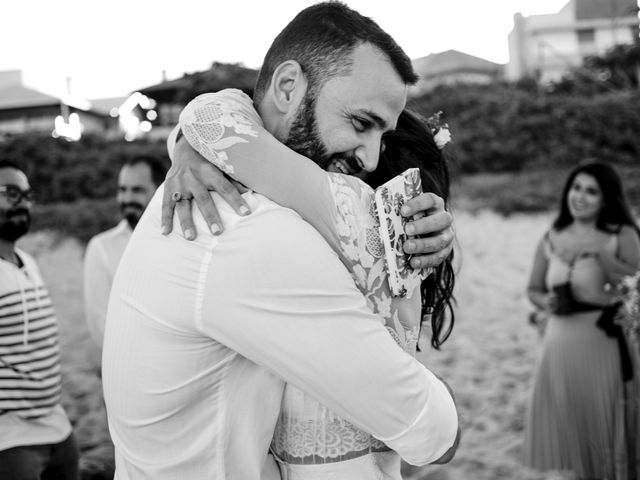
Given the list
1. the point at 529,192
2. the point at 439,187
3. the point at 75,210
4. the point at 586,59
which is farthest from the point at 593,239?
the point at 586,59

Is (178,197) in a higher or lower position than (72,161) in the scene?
higher

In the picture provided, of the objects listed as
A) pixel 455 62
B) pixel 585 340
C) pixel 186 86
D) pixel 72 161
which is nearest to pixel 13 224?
pixel 585 340

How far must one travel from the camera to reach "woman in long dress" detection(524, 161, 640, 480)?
444 centimetres

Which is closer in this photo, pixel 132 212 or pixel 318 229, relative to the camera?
pixel 318 229

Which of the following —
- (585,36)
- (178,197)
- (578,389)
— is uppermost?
(585,36)

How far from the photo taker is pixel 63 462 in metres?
3.05

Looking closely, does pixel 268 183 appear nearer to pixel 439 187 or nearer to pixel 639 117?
pixel 439 187

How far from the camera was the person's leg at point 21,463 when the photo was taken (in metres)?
2.71

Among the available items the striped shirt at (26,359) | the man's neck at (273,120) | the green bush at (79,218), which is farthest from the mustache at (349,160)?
the green bush at (79,218)

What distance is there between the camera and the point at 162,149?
32.0ft

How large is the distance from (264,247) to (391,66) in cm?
Answer: 51

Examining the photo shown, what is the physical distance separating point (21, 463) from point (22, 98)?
70.4ft

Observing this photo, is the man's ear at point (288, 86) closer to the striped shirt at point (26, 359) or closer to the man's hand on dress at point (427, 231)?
the man's hand on dress at point (427, 231)

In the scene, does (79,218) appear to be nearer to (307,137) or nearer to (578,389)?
(578,389)
